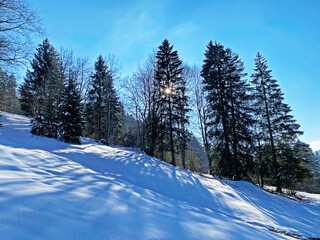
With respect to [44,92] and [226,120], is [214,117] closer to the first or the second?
[226,120]

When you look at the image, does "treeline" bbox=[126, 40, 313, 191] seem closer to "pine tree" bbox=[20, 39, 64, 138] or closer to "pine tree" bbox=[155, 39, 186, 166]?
"pine tree" bbox=[155, 39, 186, 166]

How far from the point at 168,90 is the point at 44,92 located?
10.4m

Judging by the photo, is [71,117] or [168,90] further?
[168,90]

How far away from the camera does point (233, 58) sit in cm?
1515

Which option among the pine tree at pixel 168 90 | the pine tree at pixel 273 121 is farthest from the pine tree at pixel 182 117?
the pine tree at pixel 273 121

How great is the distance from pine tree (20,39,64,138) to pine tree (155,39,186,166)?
854 centimetres

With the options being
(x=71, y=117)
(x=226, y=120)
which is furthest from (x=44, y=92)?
(x=226, y=120)

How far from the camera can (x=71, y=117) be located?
36.1ft

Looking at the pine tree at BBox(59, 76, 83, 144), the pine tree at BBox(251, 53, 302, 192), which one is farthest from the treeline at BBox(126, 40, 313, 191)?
the pine tree at BBox(59, 76, 83, 144)

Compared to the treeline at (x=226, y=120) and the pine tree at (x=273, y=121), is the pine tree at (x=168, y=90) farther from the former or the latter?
the pine tree at (x=273, y=121)

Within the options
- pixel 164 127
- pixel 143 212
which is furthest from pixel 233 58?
pixel 143 212

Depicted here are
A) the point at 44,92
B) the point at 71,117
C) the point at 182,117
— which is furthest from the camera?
the point at 182,117

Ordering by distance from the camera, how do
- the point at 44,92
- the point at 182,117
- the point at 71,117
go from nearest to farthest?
the point at 71,117
the point at 44,92
the point at 182,117

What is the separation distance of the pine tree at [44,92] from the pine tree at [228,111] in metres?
12.7
